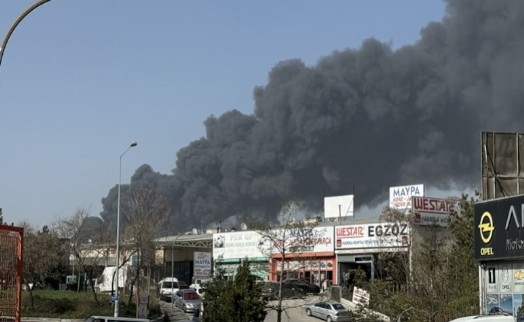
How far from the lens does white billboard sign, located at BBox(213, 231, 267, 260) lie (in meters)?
72.9

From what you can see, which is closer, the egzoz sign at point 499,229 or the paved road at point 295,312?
the egzoz sign at point 499,229

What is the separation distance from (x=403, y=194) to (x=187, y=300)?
26.3 m

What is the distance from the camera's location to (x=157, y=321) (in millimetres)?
44844

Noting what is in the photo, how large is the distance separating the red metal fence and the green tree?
18.5 m

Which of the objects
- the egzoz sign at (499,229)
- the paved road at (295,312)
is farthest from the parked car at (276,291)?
the egzoz sign at (499,229)

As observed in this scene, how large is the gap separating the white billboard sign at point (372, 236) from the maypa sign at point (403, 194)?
544 cm

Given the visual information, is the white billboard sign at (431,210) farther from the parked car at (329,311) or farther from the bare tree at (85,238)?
the bare tree at (85,238)

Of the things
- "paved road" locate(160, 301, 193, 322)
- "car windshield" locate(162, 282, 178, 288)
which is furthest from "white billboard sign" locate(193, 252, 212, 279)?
"car windshield" locate(162, 282, 178, 288)

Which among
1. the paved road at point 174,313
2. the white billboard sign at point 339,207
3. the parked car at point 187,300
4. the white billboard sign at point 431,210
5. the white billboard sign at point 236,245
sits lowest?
the paved road at point 174,313

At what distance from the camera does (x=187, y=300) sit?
181 feet

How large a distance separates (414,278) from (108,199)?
15116 centimetres

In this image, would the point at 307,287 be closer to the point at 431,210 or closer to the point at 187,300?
the point at 187,300

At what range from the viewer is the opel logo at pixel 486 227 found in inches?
970

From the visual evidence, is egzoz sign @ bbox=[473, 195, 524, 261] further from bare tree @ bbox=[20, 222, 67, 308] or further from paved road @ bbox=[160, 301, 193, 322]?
bare tree @ bbox=[20, 222, 67, 308]
